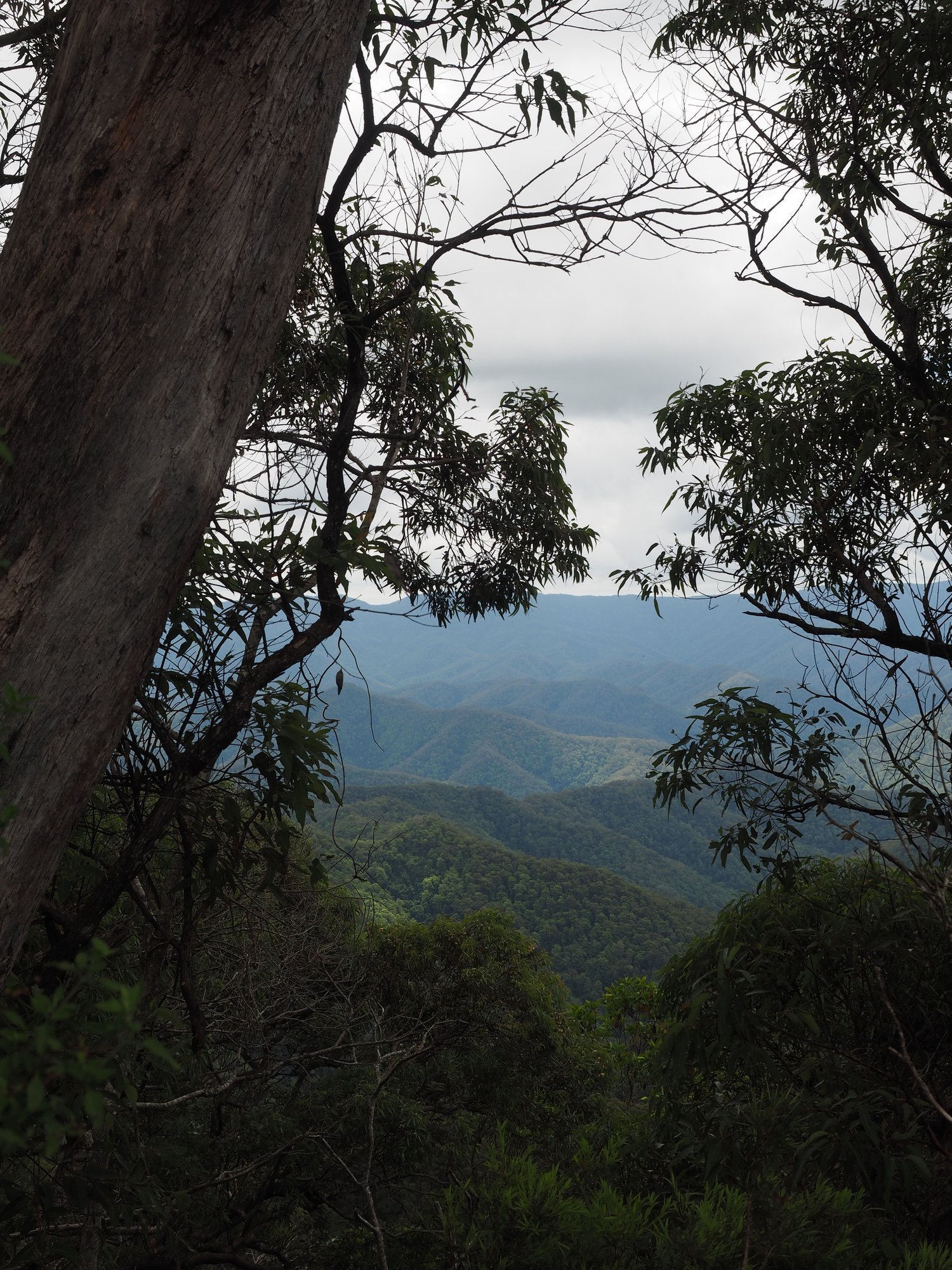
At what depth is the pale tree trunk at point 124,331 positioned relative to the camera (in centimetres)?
101

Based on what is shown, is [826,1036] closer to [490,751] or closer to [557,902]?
[557,902]

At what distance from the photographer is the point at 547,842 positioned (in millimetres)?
63188

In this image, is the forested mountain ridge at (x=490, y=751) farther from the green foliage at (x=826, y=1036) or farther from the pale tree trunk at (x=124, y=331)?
the pale tree trunk at (x=124, y=331)

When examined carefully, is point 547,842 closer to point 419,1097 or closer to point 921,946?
point 419,1097

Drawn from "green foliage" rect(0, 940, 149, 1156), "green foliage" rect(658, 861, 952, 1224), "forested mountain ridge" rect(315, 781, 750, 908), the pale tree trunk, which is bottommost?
"forested mountain ridge" rect(315, 781, 750, 908)

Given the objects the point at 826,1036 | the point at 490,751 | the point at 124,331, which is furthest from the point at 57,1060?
the point at 490,751

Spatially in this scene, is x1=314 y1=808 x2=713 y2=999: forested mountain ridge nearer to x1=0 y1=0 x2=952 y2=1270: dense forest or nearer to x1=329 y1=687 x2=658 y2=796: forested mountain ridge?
x1=0 y1=0 x2=952 y2=1270: dense forest

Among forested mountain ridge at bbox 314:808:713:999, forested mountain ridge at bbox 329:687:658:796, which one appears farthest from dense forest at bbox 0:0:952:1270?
forested mountain ridge at bbox 329:687:658:796

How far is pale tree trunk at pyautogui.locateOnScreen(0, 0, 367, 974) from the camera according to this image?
1013 millimetres

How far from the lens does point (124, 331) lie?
1087mm

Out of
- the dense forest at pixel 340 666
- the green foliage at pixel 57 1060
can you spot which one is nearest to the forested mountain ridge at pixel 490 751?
the dense forest at pixel 340 666

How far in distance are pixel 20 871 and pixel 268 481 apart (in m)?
1.51

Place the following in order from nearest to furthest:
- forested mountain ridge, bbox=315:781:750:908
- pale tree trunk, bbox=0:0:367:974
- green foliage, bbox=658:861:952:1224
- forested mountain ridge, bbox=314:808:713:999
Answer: pale tree trunk, bbox=0:0:367:974
green foliage, bbox=658:861:952:1224
forested mountain ridge, bbox=314:808:713:999
forested mountain ridge, bbox=315:781:750:908

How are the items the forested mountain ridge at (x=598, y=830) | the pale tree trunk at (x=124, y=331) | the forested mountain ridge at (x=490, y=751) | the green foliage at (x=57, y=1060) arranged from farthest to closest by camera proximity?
the forested mountain ridge at (x=490, y=751)
the forested mountain ridge at (x=598, y=830)
the pale tree trunk at (x=124, y=331)
the green foliage at (x=57, y=1060)
